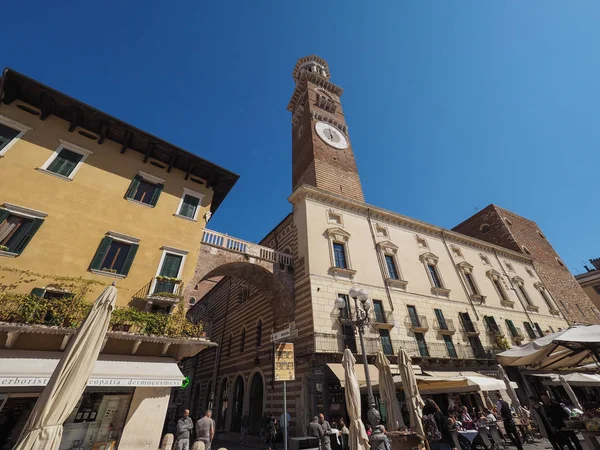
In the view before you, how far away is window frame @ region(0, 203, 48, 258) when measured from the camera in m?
9.30

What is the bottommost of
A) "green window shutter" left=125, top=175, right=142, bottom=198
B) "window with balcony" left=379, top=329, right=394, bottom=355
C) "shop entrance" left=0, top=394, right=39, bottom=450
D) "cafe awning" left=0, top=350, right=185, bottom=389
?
"shop entrance" left=0, top=394, right=39, bottom=450

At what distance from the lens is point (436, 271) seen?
20.1 m

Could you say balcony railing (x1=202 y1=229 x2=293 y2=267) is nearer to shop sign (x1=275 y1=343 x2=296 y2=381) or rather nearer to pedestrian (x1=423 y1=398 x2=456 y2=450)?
shop sign (x1=275 y1=343 x2=296 y2=381)

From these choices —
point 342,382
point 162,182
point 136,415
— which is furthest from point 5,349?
point 342,382

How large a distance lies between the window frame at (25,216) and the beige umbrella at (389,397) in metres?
13.0

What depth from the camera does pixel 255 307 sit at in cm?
1847

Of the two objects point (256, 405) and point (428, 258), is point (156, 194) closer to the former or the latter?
point (256, 405)

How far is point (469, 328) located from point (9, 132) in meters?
26.4

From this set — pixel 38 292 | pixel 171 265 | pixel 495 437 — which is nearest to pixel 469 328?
pixel 495 437

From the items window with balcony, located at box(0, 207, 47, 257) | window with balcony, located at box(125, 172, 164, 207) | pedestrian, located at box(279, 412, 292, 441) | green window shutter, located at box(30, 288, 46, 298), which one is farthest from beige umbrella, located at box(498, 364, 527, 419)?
window with balcony, located at box(0, 207, 47, 257)

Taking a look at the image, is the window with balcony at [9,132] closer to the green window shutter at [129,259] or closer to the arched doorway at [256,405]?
the green window shutter at [129,259]

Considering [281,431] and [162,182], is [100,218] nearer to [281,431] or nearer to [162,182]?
[162,182]

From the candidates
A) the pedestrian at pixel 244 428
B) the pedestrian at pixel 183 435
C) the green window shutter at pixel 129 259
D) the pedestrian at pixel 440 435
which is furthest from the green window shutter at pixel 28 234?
the pedestrian at pixel 440 435

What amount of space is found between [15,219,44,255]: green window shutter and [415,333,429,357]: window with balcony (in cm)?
1835
